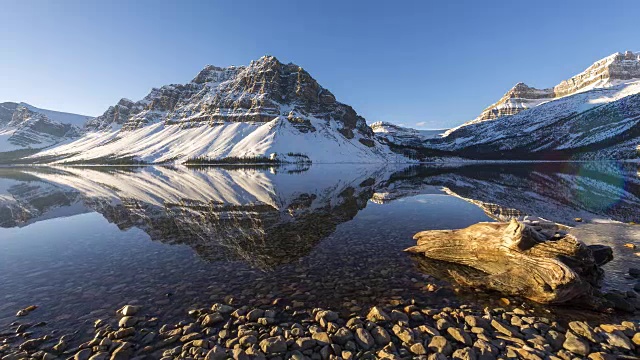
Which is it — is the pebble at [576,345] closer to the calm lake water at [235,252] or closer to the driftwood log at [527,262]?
the driftwood log at [527,262]

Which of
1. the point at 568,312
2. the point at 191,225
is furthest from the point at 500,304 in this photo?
the point at 191,225

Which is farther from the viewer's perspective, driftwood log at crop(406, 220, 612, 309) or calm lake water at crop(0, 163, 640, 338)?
calm lake water at crop(0, 163, 640, 338)

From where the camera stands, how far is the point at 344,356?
28.0ft

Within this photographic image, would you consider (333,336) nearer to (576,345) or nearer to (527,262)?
(576,345)

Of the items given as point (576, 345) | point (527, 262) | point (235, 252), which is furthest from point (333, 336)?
point (235, 252)

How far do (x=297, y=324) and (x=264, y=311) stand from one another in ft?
5.28

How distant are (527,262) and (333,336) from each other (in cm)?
981

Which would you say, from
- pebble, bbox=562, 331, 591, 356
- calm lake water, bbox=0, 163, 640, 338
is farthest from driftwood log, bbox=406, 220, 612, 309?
pebble, bbox=562, 331, 591, 356

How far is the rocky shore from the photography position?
8703 mm

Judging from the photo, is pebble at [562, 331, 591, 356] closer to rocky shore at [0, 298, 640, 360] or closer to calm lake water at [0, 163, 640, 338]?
rocky shore at [0, 298, 640, 360]

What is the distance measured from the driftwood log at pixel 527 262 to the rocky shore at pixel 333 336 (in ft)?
4.20

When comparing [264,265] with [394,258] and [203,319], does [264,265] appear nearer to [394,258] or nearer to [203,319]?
[203,319]

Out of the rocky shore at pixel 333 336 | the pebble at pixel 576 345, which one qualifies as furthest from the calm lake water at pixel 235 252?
the pebble at pixel 576 345

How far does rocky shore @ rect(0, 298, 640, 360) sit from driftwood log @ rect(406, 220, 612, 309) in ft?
4.20
